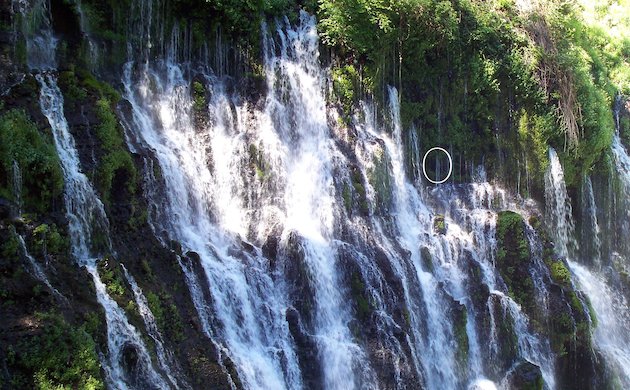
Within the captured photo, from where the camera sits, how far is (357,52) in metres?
16.0

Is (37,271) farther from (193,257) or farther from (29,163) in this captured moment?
(193,257)

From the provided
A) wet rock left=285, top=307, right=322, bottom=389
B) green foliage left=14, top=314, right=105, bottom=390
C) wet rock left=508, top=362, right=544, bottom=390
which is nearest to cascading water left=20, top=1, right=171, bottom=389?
green foliage left=14, top=314, right=105, bottom=390

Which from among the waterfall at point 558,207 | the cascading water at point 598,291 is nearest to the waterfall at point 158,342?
the cascading water at point 598,291

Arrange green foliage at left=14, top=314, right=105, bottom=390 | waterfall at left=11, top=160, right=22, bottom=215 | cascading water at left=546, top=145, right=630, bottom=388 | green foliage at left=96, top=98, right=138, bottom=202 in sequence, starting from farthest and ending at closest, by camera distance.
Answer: cascading water at left=546, top=145, right=630, bottom=388
green foliage at left=96, top=98, right=138, bottom=202
waterfall at left=11, top=160, right=22, bottom=215
green foliage at left=14, top=314, right=105, bottom=390

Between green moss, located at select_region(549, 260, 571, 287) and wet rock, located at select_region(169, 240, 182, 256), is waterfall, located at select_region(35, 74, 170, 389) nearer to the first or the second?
wet rock, located at select_region(169, 240, 182, 256)

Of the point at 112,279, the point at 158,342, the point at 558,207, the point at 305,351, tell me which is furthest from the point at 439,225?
the point at 112,279

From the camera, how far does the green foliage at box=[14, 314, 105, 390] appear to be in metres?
7.43

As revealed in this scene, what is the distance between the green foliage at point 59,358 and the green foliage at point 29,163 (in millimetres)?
1994

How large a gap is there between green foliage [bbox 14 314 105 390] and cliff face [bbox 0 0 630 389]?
0.08 feet

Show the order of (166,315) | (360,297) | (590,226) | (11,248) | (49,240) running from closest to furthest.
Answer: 1. (11,248)
2. (49,240)
3. (166,315)
4. (360,297)
5. (590,226)

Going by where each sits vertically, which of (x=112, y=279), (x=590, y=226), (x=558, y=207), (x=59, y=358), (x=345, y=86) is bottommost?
(x=59, y=358)

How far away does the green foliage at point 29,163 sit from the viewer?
883cm

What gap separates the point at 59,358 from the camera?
25.0 ft

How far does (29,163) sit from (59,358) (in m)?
2.97
